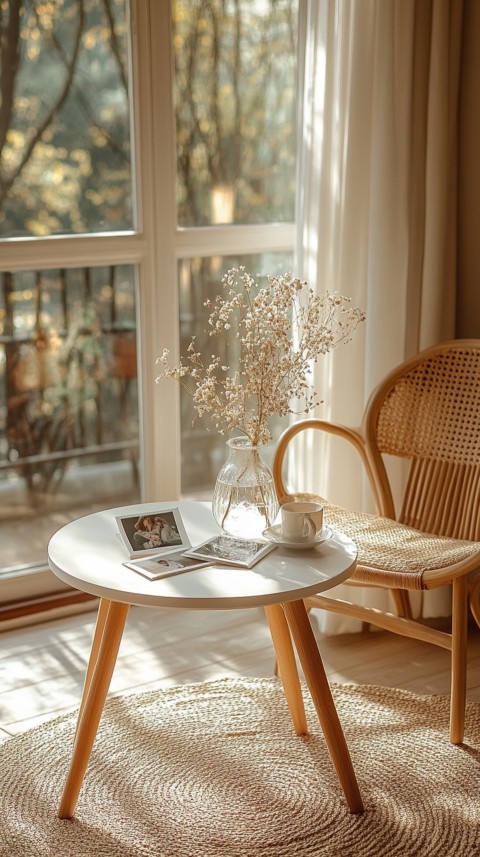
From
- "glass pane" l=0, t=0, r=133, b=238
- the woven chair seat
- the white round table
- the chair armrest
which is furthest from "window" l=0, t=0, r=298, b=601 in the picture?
the white round table

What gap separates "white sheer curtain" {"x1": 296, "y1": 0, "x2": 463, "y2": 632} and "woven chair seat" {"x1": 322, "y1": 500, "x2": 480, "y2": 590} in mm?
343

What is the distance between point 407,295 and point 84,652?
137 centimetres

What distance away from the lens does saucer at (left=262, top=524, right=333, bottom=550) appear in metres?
2.19

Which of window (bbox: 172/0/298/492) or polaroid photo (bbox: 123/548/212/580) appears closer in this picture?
polaroid photo (bbox: 123/548/212/580)

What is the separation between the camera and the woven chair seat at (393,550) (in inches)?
91.7

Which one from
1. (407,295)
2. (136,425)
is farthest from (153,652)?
(407,295)

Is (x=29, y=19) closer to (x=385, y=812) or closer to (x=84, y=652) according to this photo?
(x=84, y=652)

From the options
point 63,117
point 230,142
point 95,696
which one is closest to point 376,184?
point 230,142

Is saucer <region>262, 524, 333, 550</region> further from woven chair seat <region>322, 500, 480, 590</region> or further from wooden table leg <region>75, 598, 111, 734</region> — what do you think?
wooden table leg <region>75, 598, 111, 734</region>

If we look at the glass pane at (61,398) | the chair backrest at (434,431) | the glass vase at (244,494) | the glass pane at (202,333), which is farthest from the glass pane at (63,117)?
the glass vase at (244,494)

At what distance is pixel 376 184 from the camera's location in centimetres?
285

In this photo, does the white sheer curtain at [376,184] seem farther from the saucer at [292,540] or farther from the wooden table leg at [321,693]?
the wooden table leg at [321,693]

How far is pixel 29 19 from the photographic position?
9.27 feet

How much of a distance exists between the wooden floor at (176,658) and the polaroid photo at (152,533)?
619 mm
